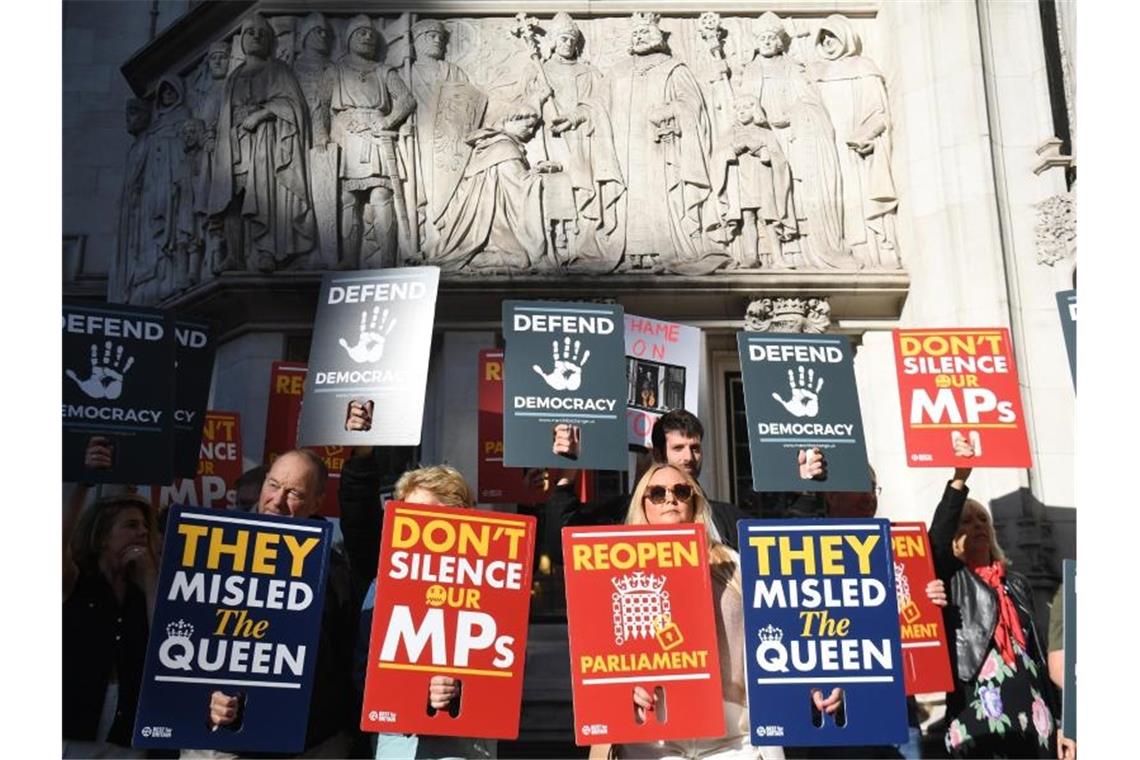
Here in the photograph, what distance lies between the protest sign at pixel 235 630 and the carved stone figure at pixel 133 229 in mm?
7409

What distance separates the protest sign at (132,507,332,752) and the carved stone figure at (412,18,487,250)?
20.6ft

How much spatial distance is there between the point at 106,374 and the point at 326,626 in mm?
2548

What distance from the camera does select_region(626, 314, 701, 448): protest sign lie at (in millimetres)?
8523

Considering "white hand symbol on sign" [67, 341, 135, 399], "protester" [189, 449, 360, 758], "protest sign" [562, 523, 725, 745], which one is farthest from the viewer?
"white hand symbol on sign" [67, 341, 135, 399]

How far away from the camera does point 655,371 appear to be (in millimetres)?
8703

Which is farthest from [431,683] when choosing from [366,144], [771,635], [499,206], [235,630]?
[366,144]

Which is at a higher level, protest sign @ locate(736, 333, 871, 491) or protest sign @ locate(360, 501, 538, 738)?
protest sign @ locate(736, 333, 871, 491)

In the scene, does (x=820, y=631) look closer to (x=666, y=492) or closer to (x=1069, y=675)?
(x=666, y=492)

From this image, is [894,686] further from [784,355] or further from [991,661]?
[784,355]

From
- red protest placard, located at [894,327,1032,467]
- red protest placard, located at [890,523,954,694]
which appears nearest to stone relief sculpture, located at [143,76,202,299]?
red protest placard, located at [894,327,1032,467]

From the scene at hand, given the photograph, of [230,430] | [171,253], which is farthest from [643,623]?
[171,253]

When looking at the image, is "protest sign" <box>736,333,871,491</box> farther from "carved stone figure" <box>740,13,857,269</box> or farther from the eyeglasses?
"carved stone figure" <box>740,13,857,269</box>

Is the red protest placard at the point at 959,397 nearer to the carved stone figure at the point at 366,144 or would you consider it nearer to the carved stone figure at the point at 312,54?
the carved stone figure at the point at 366,144

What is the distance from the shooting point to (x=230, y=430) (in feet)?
30.3
